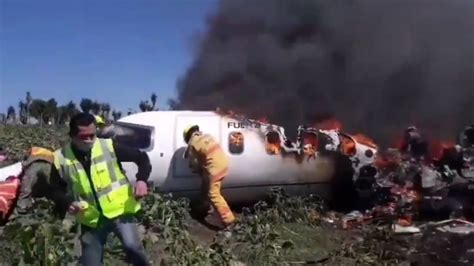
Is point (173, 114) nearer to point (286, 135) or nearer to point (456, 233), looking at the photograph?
point (286, 135)

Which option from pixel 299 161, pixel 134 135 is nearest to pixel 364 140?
pixel 299 161

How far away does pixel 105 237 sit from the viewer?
16.6 ft

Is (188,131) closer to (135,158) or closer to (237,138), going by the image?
(237,138)

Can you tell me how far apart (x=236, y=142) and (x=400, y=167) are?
87.9 inches

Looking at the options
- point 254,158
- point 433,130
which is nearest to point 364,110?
point 433,130

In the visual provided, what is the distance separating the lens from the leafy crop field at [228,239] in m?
5.58

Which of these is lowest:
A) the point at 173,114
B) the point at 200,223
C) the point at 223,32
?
the point at 200,223

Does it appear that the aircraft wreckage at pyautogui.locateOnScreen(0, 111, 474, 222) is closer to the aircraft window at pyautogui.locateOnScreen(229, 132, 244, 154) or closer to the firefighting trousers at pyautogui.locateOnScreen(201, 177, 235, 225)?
the aircraft window at pyautogui.locateOnScreen(229, 132, 244, 154)

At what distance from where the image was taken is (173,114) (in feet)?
31.4

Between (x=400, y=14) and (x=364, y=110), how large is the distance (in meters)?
1.56

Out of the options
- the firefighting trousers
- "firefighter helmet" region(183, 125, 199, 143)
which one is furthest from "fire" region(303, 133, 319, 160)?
"firefighter helmet" region(183, 125, 199, 143)

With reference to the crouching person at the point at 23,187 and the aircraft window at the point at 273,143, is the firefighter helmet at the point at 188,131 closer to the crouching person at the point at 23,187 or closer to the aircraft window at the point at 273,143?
the aircraft window at the point at 273,143

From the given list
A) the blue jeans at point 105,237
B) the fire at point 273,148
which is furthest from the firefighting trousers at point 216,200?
the blue jeans at point 105,237

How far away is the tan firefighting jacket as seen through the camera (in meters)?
9.25
